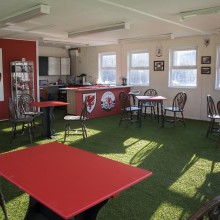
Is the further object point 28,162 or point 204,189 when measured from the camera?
point 204,189

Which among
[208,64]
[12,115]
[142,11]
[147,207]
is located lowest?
[147,207]

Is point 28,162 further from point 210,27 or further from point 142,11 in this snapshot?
point 210,27

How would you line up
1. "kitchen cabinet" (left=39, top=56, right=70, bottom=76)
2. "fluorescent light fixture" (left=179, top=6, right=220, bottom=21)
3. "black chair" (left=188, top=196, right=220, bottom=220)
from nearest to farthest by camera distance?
"black chair" (left=188, top=196, right=220, bottom=220) → "fluorescent light fixture" (left=179, top=6, right=220, bottom=21) → "kitchen cabinet" (left=39, top=56, right=70, bottom=76)

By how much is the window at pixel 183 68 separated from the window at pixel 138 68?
848mm

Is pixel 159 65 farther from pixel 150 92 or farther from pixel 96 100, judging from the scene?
pixel 96 100

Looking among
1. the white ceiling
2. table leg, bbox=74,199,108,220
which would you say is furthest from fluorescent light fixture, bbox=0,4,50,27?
table leg, bbox=74,199,108,220

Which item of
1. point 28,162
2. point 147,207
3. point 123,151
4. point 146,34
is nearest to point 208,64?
point 146,34

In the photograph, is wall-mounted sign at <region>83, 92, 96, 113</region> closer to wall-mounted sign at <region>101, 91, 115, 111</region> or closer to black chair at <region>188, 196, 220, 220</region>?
wall-mounted sign at <region>101, 91, 115, 111</region>

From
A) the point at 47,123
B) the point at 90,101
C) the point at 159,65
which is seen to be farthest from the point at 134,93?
the point at 47,123

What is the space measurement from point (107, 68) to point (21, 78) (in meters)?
3.03

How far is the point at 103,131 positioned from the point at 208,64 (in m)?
3.28

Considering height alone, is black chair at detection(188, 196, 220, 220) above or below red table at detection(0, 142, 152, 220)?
above

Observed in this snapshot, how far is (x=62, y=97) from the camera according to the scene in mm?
9445

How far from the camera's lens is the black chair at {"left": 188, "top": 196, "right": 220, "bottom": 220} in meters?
1.03
